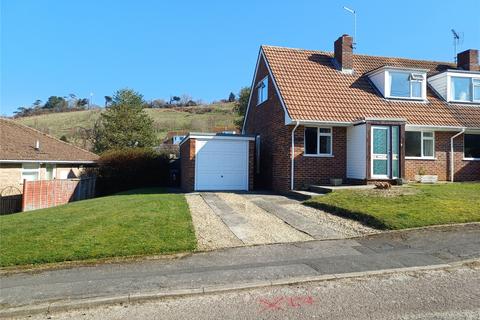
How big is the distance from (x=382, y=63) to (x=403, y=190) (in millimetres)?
10420

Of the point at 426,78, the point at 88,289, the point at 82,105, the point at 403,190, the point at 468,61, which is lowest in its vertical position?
the point at 88,289

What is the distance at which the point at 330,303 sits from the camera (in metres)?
5.32

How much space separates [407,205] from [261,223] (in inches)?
173

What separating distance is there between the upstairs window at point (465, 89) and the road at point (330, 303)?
16.5m

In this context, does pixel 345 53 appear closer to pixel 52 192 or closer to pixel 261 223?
pixel 261 223

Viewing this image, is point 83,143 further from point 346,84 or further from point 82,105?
point 82,105

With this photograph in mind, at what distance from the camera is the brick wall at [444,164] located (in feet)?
57.9

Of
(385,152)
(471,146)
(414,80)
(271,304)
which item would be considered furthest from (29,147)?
(471,146)

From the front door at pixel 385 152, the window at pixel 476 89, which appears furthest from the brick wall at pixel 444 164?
the window at pixel 476 89

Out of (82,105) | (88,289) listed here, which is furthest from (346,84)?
(82,105)

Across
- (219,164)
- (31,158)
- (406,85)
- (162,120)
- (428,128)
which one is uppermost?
(162,120)

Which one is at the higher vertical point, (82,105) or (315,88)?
(82,105)

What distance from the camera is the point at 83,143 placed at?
53594 mm

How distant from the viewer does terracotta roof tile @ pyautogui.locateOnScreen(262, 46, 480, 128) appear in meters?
17.1
